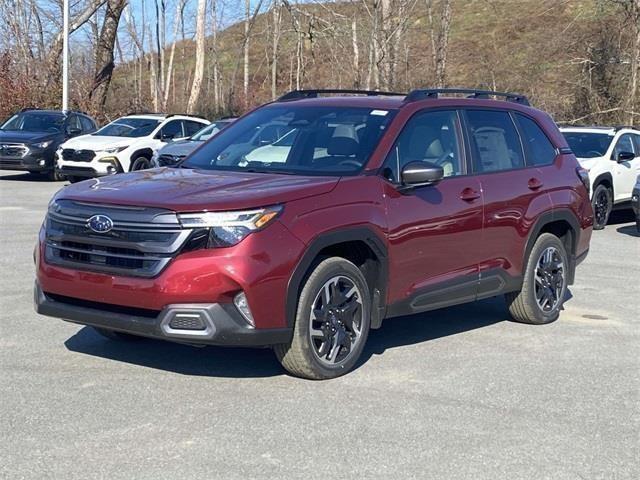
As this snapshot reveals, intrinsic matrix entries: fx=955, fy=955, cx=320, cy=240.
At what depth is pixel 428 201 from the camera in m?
6.77

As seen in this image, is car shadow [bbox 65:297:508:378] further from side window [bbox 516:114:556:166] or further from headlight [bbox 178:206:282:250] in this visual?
side window [bbox 516:114:556:166]

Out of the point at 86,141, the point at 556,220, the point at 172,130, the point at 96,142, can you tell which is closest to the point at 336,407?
the point at 556,220

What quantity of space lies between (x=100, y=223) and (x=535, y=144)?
4182 mm

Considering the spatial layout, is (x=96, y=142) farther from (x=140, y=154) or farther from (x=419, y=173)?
(x=419, y=173)

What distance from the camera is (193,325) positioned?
18.2ft

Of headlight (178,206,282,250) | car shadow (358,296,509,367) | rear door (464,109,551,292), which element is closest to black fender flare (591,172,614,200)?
car shadow (358,296,509,367)

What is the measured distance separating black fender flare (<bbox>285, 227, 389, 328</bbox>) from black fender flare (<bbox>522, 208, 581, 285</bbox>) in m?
1.97

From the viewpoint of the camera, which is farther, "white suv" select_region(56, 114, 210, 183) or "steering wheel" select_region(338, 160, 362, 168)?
"white suv" select_region(56, 114, 210, 183)

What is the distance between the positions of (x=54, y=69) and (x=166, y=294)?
31.4 meters

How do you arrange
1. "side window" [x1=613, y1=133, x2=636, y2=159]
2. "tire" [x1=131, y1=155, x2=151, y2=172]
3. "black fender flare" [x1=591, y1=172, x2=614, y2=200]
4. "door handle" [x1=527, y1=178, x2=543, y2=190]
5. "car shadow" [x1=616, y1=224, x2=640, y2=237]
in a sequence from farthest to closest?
"tire" [x1=131, y1=155, x2=151, y2=172], "side window" [x1=613, y1=133, x2=636, y2=159], "black fender flare" [x1=591, y1=172, x2=614, y2=200], "car shadow" [x1=616, y1=224, x2=640, y2=237], "door handle" [x1=527, y1=178, x2=543, y2=190]

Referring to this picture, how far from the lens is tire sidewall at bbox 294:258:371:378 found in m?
5.87

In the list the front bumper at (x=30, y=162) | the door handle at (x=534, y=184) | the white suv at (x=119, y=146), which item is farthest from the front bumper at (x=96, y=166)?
the door handle at (x=534, y=184)

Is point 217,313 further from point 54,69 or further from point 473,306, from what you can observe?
point 54,69

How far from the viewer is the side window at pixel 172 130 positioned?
2166 centimetres
